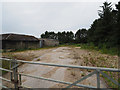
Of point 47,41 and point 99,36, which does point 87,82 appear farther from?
point 47,41

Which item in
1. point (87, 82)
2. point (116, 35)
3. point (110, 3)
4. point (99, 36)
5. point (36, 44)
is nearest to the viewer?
point (87, 82)

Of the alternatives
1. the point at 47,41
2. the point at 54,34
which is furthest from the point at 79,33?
the point at 47,41

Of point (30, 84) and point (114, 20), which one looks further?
point (114, 20)

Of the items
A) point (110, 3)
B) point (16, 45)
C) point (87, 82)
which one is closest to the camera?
point (87, 82)

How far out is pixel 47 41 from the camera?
2700cm

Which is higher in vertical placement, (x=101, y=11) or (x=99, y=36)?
(x=101, y=11)

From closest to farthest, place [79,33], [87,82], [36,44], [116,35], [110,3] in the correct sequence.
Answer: [87,82] < [116,35] < [110,3] < [36,44] < [79,33]

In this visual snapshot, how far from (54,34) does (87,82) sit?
59452 mm

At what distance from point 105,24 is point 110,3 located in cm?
500

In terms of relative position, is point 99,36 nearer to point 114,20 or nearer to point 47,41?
point 114,20

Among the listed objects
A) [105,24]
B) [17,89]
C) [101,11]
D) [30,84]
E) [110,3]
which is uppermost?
[110,3]

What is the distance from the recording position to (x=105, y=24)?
494 inches

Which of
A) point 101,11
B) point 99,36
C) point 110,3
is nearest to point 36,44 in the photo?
point 99,36

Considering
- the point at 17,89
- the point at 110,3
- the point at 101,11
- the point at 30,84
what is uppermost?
the point at 110,3
